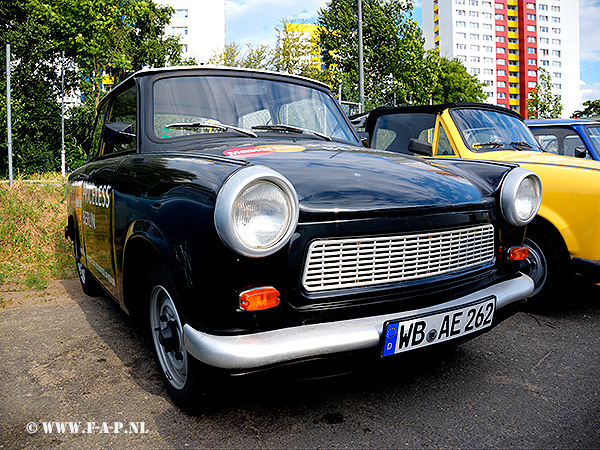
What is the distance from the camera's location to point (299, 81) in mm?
3582

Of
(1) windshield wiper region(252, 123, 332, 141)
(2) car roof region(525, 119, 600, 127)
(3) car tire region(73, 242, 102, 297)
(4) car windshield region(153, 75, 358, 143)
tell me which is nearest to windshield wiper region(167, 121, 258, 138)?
(4) car windshield region(153, 75, 358, 143)

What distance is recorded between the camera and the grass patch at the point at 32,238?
5.54 metres

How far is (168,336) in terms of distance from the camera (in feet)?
7.51

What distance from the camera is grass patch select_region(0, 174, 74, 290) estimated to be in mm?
5539

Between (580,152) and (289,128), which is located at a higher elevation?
(289,128)

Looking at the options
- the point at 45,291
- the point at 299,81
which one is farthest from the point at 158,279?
the point at 45,291

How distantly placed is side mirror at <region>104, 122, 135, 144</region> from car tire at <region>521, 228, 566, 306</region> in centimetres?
288

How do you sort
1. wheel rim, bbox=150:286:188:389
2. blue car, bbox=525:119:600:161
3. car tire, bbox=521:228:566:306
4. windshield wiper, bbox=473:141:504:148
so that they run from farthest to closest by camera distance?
blue car, bbox=525:119:600:161 → windshield wiper, bbox=473:141:504:148 → car tire, bbox=521:228:566:306 → wheel rim, bbox=150:286:188:389

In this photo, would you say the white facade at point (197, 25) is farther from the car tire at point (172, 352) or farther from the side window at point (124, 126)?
the car tire at point (172, 352)

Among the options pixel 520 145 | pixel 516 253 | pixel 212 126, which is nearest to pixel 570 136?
pixel 520 145

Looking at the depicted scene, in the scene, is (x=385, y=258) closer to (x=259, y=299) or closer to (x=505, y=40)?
(x=259, y=299)

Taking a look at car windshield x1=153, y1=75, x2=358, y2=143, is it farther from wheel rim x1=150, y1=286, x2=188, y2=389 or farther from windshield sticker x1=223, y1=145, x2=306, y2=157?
wheel rim x1=150, y1=286, x2=188, y2=389

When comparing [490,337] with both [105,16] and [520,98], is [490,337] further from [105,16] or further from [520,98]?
[520,98]

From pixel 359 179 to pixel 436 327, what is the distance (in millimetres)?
718
